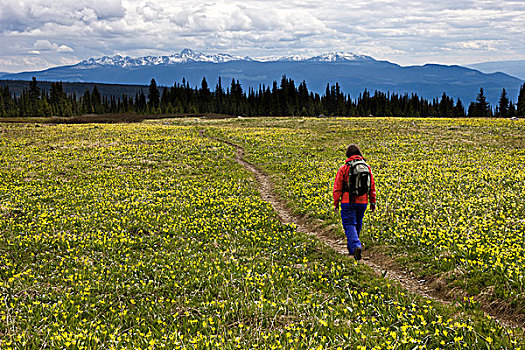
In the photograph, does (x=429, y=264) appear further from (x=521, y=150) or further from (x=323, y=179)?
(x=521, y=150)

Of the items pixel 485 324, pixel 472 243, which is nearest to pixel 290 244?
pixel 472 243

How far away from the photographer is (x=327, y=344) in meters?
6.50

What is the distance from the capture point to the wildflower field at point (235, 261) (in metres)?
7.02

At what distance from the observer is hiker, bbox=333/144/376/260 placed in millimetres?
10547

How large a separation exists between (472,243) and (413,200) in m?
5.44

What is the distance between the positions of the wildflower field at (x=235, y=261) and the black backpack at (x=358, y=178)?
7.19 feet

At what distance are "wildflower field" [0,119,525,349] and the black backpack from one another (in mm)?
2193

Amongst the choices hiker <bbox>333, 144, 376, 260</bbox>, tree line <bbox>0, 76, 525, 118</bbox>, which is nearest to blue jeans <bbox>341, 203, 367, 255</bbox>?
hiker <bbox>333, 144, 376, 260</bbox>

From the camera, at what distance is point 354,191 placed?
1063cm

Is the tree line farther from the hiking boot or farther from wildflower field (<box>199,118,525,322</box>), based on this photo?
the hiking boot

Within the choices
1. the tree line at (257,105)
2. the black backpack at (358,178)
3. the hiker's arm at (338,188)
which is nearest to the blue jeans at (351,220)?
the hiker's arm at (338,188)

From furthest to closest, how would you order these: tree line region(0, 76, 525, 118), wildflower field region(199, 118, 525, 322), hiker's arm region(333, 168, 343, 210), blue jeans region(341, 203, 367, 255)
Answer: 1. tree line region(0, 76, 525, 118)
2. hiker's arm region(333, 168, 343, 210)
3. blue jeans region(341, 203, 367, 255)
4. wildflower field region(199, 118, 525, 322)

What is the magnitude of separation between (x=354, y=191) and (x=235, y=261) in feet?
13.7

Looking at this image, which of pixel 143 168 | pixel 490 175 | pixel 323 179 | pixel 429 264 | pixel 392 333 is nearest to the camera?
pixel 392 333
